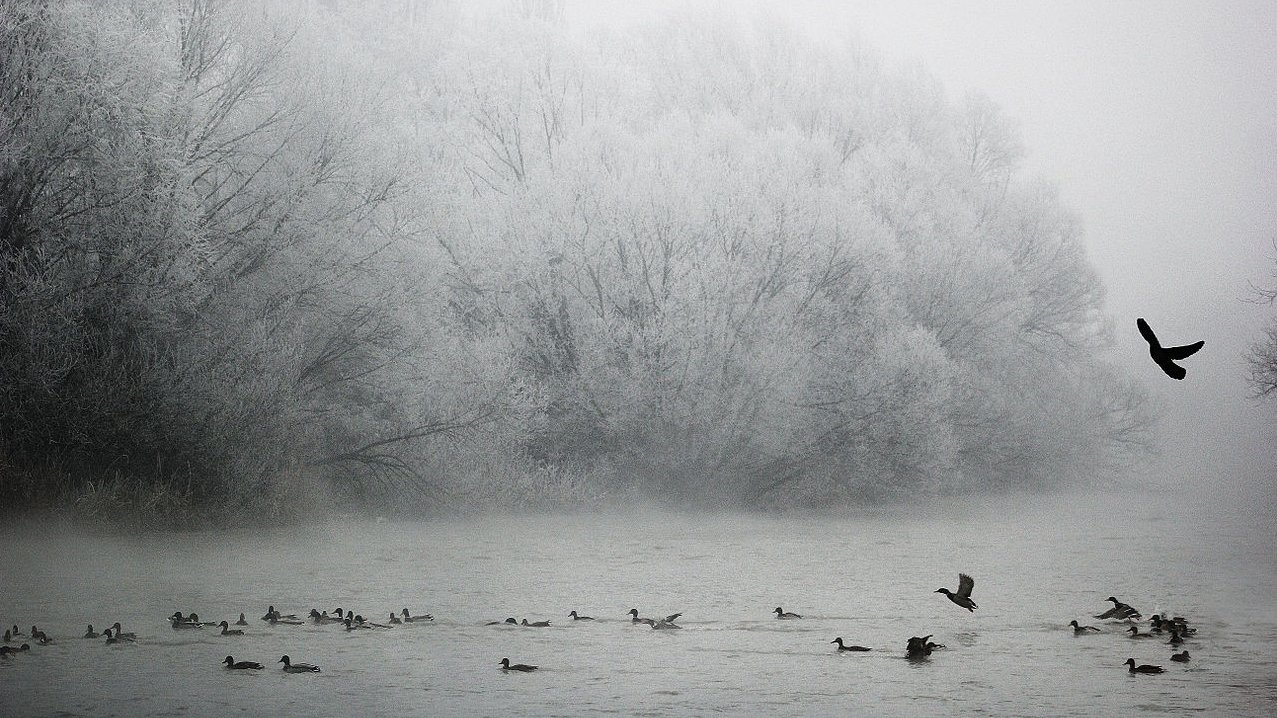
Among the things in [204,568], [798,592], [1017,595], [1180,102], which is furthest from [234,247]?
[1180,102]

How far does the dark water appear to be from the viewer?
12.6 metres

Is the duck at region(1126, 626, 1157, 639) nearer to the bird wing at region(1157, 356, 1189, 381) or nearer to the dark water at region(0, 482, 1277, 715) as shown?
the dark water at region(0, 482, 1277, 715)

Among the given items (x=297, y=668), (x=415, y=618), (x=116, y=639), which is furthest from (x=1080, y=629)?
(x=116, y=639)

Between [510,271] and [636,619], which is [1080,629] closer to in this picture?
[636,619]

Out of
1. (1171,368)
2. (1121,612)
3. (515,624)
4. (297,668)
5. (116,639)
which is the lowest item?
(297,668)

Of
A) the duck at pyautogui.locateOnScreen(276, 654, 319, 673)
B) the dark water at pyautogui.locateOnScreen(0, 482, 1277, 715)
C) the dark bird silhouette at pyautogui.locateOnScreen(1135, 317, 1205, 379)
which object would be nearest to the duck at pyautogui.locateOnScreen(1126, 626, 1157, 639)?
the dark water at pyautogui.locateOnScreen(0, 482, 1277, 715)

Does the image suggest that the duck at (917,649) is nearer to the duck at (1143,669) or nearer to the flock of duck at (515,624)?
the flock of duck at (515,624)

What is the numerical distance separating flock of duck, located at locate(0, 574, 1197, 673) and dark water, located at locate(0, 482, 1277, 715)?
0.57 ft

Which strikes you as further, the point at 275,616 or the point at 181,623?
the point at 275,616

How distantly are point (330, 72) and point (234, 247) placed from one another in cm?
487

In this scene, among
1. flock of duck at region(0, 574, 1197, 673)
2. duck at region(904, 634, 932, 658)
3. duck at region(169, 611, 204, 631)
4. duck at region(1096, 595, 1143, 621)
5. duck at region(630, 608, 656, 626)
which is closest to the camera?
flock of duck at region(0, 574, 1197, 673)

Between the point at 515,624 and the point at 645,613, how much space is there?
A: 76.5 inches

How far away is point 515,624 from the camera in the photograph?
16.7 metres

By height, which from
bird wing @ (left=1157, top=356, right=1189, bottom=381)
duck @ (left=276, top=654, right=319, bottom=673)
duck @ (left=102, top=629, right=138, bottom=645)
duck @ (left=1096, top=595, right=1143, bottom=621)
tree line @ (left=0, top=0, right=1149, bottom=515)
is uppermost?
tree line @ (left=0, top=0, right=1149, bottom=515)
